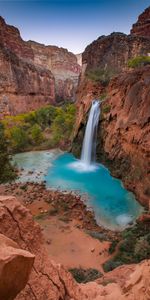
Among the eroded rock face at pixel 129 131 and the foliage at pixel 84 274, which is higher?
the eroded rock face at pixel 129 131

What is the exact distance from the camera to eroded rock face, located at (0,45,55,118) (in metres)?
37.8

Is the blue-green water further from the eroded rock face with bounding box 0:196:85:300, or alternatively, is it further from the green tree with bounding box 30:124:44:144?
the eroded rock face with bounding box 0:196:85:300

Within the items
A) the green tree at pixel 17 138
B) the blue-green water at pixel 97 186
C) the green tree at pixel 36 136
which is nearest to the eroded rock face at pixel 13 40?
the green tree at pixel 36 136

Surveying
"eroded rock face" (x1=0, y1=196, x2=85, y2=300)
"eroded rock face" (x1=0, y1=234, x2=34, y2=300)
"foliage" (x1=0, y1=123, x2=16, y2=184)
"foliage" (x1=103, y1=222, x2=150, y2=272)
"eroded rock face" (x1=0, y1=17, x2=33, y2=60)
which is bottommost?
"foliage" (x1=103, y1=222, x2=150, y2=272)

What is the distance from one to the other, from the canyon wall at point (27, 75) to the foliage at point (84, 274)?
32.9m

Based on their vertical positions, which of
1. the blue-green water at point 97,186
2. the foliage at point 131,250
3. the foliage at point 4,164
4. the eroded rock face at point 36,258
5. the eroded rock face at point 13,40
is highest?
the eroded rock face at point 13,40

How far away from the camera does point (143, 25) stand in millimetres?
41469

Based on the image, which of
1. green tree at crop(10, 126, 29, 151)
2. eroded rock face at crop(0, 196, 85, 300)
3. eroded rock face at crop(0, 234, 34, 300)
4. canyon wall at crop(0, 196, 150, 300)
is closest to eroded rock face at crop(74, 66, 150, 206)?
canyon wall at crop(0, 196, 150, 300)

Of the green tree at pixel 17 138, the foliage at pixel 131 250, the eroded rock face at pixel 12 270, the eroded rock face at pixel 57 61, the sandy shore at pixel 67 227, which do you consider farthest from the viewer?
the eroded rock face at pixel 57 61

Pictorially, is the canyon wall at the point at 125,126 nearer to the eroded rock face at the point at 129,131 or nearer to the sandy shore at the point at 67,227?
the eroded rock face at the point at 129,131

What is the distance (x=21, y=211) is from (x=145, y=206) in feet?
34.9

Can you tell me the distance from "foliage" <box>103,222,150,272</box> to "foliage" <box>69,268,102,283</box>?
0.58 meters

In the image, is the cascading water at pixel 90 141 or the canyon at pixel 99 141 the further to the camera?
the cascading water at pixel 90 141

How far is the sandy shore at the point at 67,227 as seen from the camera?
814 centimetres
